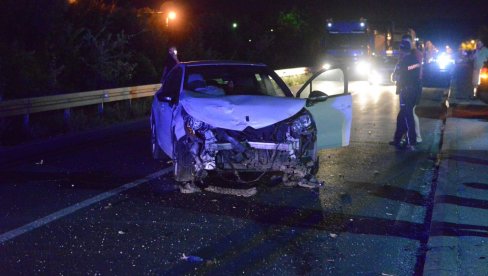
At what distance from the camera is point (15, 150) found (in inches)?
465

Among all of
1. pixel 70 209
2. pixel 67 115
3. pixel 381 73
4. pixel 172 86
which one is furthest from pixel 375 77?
pixel 70 209

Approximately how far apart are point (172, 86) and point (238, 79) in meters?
0.99

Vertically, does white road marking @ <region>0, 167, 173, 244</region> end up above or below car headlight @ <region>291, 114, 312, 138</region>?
below

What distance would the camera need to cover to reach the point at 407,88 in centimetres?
1196

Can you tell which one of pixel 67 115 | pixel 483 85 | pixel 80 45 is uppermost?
pixel 80 45

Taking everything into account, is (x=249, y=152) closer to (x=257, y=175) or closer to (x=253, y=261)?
(x=257, y=175)

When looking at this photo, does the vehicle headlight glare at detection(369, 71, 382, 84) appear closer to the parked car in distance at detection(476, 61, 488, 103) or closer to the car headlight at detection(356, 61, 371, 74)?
the car headlight at detection(356, 61, 371, 74)

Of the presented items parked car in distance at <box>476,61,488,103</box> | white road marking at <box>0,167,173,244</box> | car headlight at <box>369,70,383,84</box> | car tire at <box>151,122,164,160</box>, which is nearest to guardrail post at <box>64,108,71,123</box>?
car tire at <box>151,122,164,160</box>

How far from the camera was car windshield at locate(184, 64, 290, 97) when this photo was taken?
9508mm

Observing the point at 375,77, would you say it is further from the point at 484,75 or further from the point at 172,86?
the point at 172,86

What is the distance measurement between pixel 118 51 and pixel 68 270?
18324 mm

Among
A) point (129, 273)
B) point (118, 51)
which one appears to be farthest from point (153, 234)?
point (118, 51)

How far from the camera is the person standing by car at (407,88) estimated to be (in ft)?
39.0

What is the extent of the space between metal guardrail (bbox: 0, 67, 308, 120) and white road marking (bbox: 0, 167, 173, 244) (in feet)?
16.8
